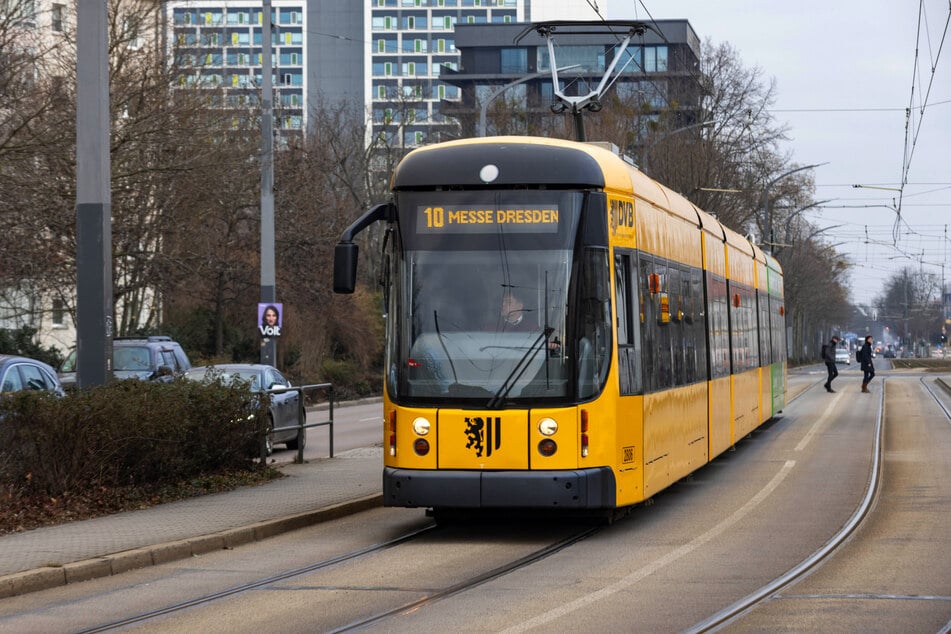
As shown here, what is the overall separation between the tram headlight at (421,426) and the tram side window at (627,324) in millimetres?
1652

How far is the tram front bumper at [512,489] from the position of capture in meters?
11.9

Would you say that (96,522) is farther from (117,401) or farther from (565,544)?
(565,544)

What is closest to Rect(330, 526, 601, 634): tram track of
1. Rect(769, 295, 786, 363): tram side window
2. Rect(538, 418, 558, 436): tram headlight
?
Rect(538, 418, 558, 436): tram headlight

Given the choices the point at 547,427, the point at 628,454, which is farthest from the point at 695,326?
the point at 547,427

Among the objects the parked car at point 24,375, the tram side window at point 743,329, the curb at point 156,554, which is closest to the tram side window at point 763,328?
the tram side window at point 743,329

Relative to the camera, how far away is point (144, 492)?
49.4 feet

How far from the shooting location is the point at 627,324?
12914 millimetres

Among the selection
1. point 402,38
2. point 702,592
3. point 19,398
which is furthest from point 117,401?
point 402,38

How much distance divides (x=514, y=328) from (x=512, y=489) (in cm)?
130

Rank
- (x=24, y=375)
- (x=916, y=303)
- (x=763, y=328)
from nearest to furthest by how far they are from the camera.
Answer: (x=24, y=375)
(x=763, y=328)
(x=916, y=303)

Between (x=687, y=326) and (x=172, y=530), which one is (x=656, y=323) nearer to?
(x=687, y=326)

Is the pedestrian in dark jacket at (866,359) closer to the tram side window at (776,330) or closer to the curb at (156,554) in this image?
the tram side window at (776,330)

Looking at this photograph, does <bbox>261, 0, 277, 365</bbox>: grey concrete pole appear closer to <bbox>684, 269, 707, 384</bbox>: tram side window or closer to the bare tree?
<bbox>684, 269, 707, 384</bbox>: tram side window

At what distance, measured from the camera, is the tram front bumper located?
11.9 metres
